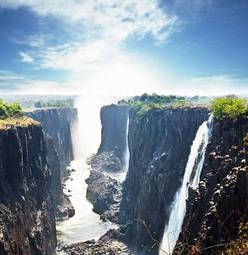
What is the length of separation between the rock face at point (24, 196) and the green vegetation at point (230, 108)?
35250 mm

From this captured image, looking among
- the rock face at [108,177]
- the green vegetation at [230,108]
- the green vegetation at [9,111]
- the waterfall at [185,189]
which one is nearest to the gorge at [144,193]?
the waterfall at [185,189]

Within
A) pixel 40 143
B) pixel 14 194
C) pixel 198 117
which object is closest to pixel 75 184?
pixel 40 143

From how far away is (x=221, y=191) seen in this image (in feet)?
154

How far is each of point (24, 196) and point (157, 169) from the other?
33962 mm

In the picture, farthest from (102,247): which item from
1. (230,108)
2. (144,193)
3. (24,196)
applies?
(230,108)

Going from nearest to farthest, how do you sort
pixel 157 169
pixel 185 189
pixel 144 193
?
pixel 185 189 < pixel 157 169 < pixel 144 193

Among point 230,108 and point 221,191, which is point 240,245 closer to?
point 221,191

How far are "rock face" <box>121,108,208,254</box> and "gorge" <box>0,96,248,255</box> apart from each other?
0.81 ft

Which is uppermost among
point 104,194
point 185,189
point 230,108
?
point 230,108

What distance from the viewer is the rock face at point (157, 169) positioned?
8750 centimetres

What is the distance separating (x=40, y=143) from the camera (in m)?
95.8

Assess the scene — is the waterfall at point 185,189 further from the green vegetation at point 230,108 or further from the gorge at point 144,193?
the green vegetation at point 230,108

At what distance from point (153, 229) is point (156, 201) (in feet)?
22.9

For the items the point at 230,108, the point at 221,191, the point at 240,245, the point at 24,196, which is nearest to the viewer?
the point at 240,245
